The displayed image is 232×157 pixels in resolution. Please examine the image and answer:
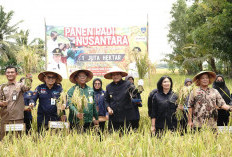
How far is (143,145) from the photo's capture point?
2957 mm

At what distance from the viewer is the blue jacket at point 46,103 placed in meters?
3.88

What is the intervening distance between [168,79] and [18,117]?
7.72 ft

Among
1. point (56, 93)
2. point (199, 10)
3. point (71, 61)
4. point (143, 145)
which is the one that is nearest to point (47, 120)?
point (56, 93)

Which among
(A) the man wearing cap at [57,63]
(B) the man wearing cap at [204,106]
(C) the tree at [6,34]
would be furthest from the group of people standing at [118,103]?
(C) the tree at [6,34]

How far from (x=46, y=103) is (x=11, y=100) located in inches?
22.8

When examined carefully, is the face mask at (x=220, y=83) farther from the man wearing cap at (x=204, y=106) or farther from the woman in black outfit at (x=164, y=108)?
the woman in black outfit at (x=164, y=108)

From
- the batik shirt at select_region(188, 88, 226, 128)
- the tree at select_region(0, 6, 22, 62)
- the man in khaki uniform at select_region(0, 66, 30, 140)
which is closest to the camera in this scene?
the batik shirt at select_region(188, 88, 226, 128)

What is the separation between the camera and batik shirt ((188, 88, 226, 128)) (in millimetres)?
3723

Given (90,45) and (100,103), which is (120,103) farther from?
(90,45)

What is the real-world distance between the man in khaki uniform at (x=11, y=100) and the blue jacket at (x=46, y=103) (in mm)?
264

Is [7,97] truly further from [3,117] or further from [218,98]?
[218,98]

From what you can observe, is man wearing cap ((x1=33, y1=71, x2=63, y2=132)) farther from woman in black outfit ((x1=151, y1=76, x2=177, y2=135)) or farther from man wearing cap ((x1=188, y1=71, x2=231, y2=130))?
man wearing cap ((x1=188, y1=71, x2=231, y2=130))

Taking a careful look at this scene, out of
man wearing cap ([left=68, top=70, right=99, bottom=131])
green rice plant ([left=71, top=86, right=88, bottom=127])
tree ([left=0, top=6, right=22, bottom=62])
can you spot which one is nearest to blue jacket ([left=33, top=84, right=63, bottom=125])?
A: man wearing cap ([left=68, top=70, right=99, bottom=131])

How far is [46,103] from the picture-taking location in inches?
153
